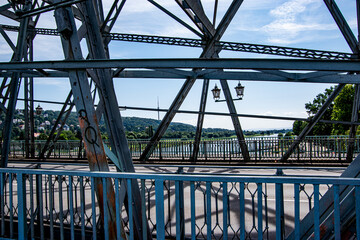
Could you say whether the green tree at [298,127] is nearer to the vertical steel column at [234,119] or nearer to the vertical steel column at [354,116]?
the vertical steel column at [354,116]

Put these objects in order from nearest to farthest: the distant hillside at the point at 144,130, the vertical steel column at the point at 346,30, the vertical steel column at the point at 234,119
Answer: the vertical steel column at the point at 346,30 < the vertical steel column at the point at 234,119 < the distant hillside at the point at 144,130

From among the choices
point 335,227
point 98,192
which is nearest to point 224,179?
point 335,227

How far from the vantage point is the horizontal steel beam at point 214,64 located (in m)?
2.79

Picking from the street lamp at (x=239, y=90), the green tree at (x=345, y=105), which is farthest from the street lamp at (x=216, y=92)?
the green tree at (x=345, y=105)

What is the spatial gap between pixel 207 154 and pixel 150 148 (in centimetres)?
357

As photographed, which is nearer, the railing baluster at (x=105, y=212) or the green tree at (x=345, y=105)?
the railing baluster at (x=105, y=212)

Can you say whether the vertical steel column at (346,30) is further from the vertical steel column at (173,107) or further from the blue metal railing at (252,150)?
the vertical steel column at (173,107)

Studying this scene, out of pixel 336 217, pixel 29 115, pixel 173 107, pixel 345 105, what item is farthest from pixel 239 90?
pixel 345 105

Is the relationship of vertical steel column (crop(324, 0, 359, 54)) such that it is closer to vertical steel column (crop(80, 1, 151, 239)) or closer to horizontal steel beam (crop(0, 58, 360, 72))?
horizontal steel beam (crop(0, 58, 360, 72))

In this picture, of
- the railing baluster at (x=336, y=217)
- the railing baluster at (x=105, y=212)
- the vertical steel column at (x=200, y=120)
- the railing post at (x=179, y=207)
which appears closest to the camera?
the railing baluster at (x=336, y=217)

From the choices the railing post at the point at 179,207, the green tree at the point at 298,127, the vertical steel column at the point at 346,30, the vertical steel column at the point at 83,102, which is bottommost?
the green tree at the point at 298,127

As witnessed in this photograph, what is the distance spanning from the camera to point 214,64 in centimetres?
304

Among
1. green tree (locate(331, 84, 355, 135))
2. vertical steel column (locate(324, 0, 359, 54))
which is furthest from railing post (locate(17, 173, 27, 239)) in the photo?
green tree (locate(331, 84, 355, 135))

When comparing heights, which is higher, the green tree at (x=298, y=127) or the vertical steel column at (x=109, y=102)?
the vertical steel column at (x=109, y=102)
